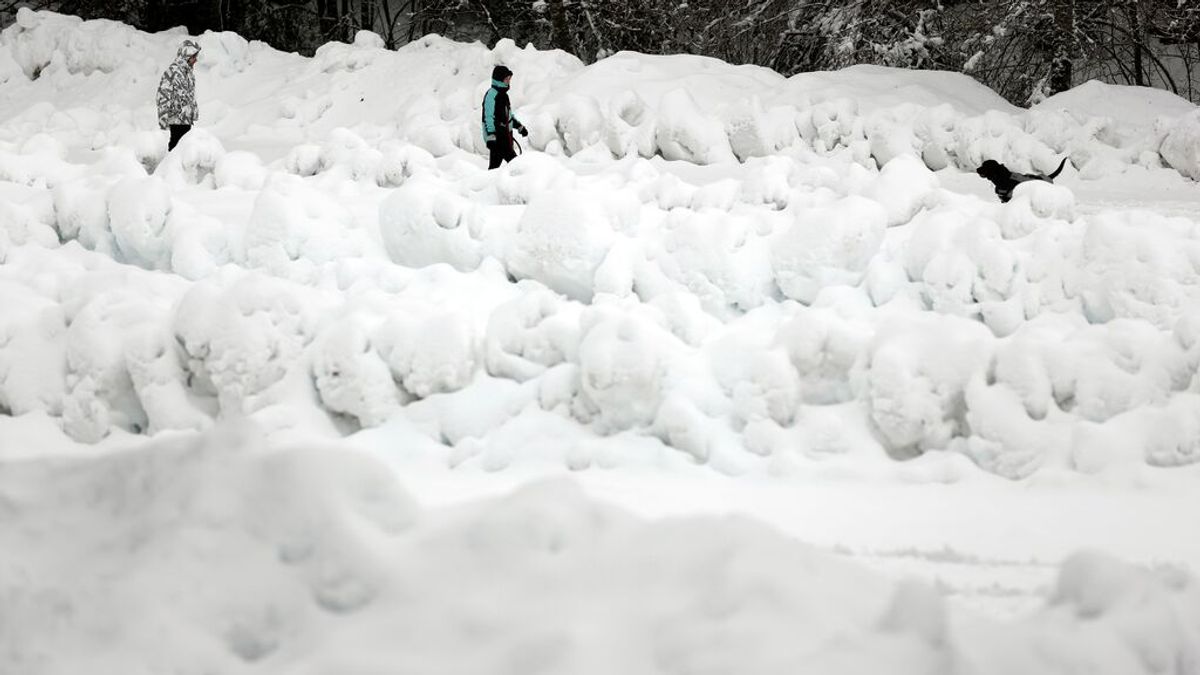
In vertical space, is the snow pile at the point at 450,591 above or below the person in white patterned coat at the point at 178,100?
above

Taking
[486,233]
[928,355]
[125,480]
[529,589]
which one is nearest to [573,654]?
[529,589]

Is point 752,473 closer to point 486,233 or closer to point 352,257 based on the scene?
point 486,233

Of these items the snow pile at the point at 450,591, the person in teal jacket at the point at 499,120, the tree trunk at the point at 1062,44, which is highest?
the tree trunk at the point at 1062,44

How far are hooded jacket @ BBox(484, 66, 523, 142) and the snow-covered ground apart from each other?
78 centimetres

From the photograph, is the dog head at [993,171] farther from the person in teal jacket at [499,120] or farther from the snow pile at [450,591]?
the snow pile at [450,591]

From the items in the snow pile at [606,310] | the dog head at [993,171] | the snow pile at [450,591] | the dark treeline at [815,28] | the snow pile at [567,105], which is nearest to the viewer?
the snow pile at [450,591]

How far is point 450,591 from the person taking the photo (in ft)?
7.29

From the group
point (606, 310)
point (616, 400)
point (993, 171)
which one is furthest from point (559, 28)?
→ point (616, 400)

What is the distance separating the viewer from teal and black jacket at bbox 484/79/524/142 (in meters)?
8.91

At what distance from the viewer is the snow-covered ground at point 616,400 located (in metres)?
2.16

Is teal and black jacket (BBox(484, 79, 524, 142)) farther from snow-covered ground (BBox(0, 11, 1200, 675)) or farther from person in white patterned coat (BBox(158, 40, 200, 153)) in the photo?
person in white patterned coat (BBox(158, 40, 200, 153))

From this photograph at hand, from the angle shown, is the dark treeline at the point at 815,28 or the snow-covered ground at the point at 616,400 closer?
the snow-covered ground at the point at 616,400

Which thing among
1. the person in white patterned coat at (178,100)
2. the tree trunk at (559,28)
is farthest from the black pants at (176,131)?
the tree trunk at (559,28)

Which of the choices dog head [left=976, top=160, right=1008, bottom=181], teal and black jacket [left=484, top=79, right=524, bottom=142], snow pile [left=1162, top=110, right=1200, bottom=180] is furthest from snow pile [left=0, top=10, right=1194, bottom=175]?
dog head [left=976, top=160, right=1008, bottom=181]
